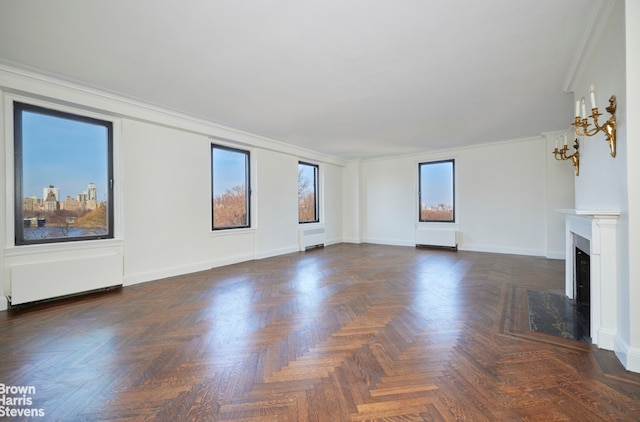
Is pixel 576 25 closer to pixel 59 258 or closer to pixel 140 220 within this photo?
pixel 140 220

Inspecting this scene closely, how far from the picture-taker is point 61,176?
3.64 metres

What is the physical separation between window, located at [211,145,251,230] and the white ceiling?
1065 millimetres

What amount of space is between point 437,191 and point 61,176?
24.6ft

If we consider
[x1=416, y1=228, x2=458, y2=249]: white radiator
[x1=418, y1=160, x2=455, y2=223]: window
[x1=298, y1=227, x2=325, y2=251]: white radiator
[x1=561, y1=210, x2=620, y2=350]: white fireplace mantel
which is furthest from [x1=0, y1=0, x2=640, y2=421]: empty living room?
[x1=418, y1=160, x2=455, y2=223]: window

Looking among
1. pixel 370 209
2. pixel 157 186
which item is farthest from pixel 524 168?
pixel 157 186

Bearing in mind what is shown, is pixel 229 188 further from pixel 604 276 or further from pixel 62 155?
pixel 604 276

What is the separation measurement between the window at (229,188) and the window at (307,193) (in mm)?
1840

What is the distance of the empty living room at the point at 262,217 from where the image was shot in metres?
1.78

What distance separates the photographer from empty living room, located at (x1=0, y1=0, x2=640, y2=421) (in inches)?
70.2

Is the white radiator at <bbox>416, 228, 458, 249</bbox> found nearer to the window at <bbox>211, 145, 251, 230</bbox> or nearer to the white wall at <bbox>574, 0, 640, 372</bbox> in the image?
the window at <bbox>211, 145, 251, 230</bbox>

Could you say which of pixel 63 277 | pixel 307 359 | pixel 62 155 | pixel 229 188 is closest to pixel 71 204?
pixel 62 155

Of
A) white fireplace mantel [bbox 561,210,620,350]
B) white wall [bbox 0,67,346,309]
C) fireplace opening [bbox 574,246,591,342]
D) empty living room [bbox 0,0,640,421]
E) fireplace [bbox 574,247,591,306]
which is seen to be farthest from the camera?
white wall [bbox 0,67,346,309]

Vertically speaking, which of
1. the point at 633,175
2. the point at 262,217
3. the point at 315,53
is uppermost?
the point at 315,53

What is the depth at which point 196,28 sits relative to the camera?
7.89ft
